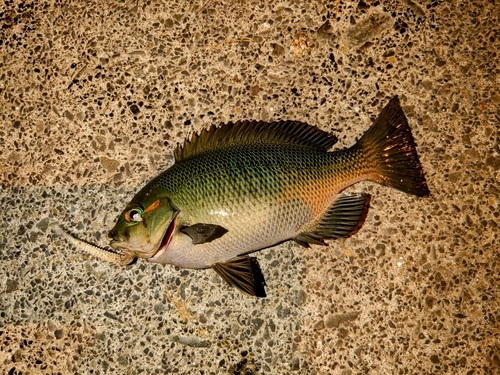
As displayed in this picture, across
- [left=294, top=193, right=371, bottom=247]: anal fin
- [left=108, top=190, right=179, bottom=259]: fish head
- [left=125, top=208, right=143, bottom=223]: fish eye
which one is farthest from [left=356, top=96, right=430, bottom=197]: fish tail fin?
[left=125, top=208, right=143, bottom=223]: fish eye

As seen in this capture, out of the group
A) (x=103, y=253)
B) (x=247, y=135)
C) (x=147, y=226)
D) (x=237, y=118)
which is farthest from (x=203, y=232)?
(x=237, y=118)

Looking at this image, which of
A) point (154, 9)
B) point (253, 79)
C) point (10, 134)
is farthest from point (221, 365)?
point (154, 9)

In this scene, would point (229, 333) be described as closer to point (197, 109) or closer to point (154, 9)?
point (197, 109)

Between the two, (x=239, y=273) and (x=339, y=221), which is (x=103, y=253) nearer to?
(x=239, y=273)

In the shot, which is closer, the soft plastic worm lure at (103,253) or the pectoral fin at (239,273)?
the pectoral fin at (239,273)

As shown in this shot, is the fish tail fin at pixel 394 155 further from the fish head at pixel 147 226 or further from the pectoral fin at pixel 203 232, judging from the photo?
the fish head at pixel 147 226

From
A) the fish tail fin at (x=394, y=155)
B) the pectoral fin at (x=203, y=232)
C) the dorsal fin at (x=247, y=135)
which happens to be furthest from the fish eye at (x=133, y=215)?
the fish tail fin at (x=394, y=155)
